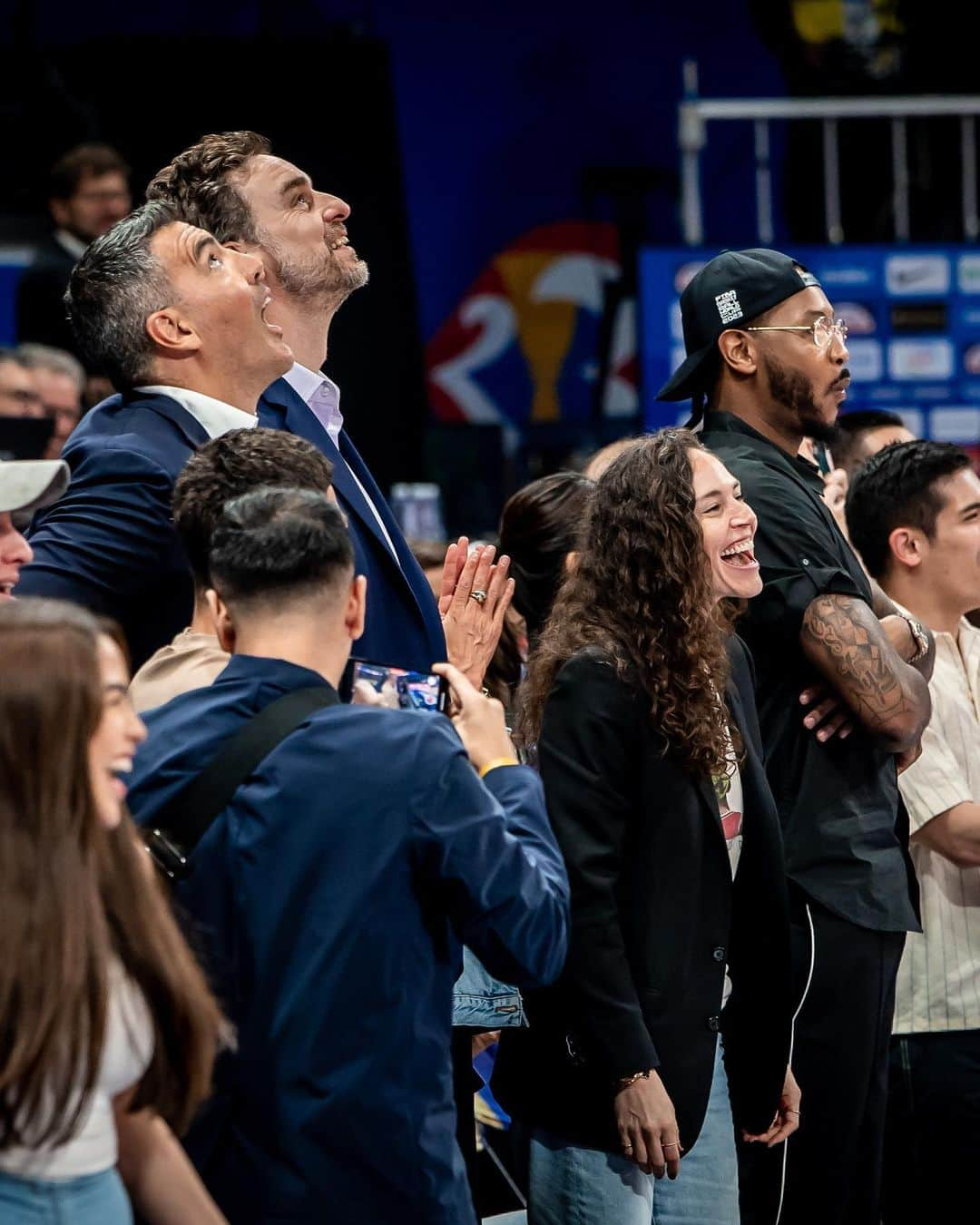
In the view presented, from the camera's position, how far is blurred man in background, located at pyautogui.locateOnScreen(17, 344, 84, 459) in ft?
16.9

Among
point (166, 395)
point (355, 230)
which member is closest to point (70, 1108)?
point (166, 395)

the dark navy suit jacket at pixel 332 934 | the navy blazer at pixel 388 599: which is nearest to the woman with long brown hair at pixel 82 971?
the dark navy suit jacket at pixel 332 934

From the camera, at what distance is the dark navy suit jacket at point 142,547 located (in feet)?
7.57

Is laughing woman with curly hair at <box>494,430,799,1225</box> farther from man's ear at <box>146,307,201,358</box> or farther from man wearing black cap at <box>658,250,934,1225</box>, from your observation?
man's ear at <box>146,307,201,358</box>

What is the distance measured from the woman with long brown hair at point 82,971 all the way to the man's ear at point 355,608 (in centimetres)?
36

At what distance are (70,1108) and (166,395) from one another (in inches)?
49.5

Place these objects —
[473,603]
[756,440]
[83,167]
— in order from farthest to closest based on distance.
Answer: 1. [83,167]
2. [756,440]
3. [473,603]

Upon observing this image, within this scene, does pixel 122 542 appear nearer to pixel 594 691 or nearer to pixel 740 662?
pixel 594 691

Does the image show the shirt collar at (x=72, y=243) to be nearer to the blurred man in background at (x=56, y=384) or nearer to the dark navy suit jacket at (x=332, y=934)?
the blurred man in background at (x=56, y=384)

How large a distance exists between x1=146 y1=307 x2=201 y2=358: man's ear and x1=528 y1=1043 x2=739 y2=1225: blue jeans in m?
1.25

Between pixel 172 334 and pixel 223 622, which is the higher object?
pixel 172 334

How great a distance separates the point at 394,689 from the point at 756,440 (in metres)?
1.28

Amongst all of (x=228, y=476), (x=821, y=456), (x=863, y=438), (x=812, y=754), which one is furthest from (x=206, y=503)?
(x=863, y=438)

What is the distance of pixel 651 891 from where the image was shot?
2.54 m
